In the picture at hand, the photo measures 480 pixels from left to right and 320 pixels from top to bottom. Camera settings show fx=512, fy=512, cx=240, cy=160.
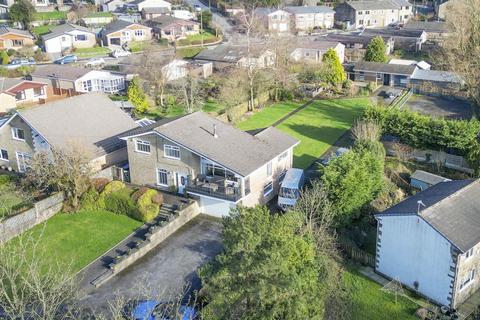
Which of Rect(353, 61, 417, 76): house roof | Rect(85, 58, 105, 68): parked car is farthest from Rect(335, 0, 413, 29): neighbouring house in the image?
Rect(85, 58, 105, 68): parked car

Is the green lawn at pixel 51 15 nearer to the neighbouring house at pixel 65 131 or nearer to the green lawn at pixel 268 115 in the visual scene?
the green lawn at pixel 268 115

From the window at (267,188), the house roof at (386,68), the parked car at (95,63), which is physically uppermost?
the parked car at (95,63)

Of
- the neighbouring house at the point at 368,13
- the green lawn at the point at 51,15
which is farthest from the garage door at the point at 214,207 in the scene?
the green lawn at the point at 51,15

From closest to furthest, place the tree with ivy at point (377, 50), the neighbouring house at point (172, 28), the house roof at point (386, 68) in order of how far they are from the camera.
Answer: the house roof at point (386, 68), the tree with ivy at point (377, 50), the neighbouring house at point (172, 28)

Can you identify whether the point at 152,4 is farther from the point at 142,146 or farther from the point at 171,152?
the point at 171,152

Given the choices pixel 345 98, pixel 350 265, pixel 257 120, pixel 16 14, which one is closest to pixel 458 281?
pixel 350 265

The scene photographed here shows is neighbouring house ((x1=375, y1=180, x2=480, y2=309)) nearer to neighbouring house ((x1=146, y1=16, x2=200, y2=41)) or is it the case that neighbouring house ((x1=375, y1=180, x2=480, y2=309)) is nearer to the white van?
the white van

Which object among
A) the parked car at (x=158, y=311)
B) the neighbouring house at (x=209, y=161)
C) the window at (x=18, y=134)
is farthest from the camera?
the window at (x=18, y=134)

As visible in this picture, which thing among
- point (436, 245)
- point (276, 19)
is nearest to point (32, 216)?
point (436, 245)
